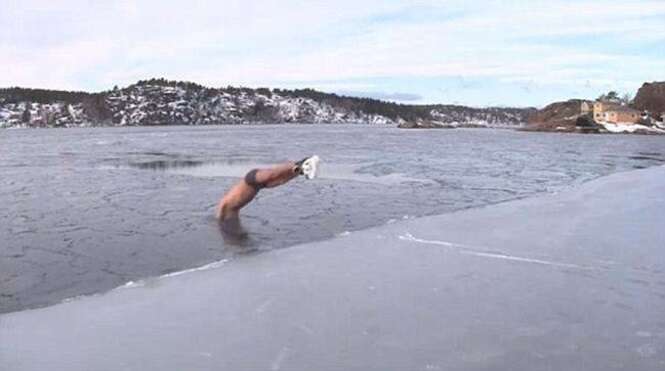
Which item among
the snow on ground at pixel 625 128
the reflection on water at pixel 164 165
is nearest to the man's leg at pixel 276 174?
the reflection on water at pixel 164 165

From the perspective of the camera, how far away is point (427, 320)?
16.7 feet

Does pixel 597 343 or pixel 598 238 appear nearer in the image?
pixel 597 343

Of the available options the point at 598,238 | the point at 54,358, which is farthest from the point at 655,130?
the point at 54,358

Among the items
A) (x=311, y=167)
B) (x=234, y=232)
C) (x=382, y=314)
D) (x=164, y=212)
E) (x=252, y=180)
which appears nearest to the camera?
(x=382, y=314)

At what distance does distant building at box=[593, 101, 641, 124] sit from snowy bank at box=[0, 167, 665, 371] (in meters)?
111

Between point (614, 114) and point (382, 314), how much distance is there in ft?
384

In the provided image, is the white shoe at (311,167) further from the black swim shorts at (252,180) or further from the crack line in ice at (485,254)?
the crack line in ice at (485,254)

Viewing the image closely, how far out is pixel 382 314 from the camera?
526cm

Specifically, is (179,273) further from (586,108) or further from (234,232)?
(586,108)

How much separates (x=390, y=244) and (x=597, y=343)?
13.0 ft

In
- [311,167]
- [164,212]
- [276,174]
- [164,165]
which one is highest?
[311,167]

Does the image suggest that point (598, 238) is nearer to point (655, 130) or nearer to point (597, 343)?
point (597, 343)

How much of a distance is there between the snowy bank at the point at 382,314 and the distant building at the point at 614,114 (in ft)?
366

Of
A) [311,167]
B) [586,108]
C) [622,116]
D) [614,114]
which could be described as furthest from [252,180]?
[586,108]
